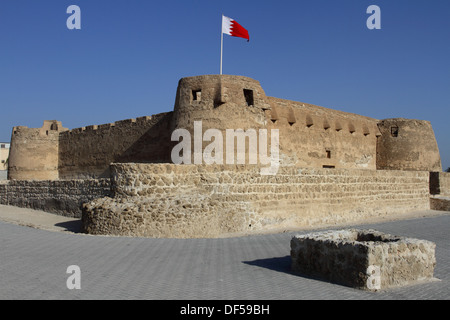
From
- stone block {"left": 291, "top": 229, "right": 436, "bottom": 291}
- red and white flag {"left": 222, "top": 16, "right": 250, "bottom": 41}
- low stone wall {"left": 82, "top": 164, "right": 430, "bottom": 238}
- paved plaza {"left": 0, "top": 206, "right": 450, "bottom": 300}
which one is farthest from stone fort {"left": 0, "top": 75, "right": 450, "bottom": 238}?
stone block {"left": 291, "top": 229, "right": 436, "bottom": 291}

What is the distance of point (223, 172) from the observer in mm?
10961

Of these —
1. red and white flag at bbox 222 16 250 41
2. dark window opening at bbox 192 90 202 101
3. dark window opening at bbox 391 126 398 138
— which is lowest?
dark window opening at bbox 391 126 398 138

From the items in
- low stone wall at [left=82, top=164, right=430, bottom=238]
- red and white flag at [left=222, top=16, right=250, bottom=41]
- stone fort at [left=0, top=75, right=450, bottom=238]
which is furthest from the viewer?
red and white flag at [left=222, top=16, right=250, bottom=41]

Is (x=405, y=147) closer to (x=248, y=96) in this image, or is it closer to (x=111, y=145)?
(x=248, y=96)

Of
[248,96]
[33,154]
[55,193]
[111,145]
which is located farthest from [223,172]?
[33,154]

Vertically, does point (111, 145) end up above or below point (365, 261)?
above

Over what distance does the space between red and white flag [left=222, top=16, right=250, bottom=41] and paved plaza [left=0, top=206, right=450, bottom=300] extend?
36.7 ft

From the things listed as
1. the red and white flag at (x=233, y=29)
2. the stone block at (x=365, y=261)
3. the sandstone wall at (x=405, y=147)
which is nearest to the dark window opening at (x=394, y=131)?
the sandstone wall at (x=405, y=147)

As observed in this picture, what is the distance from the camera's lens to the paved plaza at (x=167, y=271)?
453 cm

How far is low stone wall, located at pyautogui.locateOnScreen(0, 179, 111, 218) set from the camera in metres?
14.5

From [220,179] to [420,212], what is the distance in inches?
414

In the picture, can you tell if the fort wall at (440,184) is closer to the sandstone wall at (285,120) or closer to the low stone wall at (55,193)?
the sandstone wall at (285,120)

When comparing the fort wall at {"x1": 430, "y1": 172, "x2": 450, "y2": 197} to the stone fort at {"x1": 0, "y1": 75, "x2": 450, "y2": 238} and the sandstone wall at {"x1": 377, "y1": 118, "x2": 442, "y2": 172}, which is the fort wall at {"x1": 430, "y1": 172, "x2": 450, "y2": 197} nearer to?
the stone fort at {"x1": 0, "y1": 75, "x2": 450, "y2": 238}

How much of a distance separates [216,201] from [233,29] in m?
9.74
